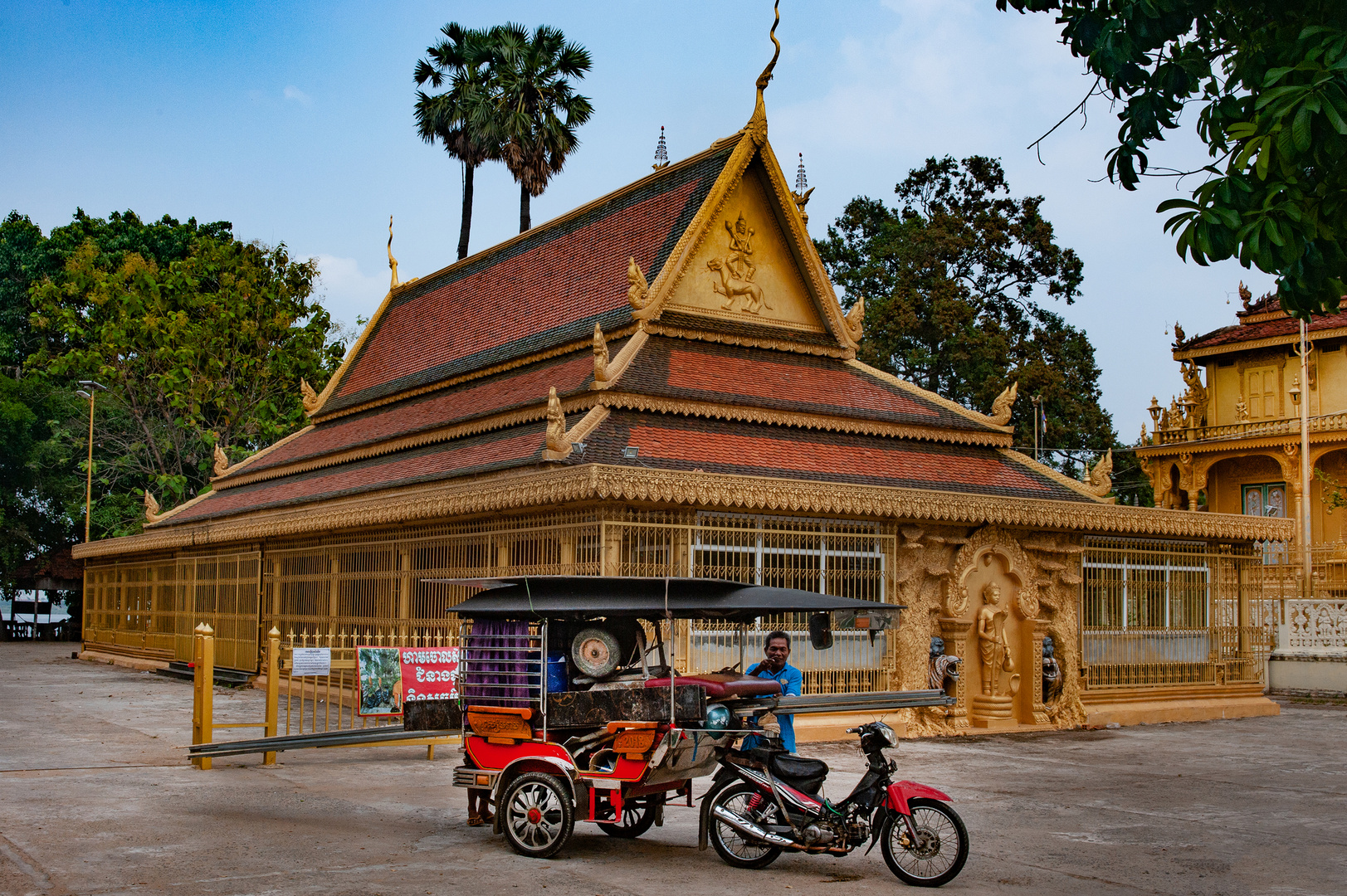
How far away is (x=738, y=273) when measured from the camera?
19906 millimetres

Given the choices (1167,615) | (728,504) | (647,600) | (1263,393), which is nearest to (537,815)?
(647,600)

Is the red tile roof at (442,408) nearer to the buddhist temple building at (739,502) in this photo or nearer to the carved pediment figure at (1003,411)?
the buddhist temple building at (739,502)

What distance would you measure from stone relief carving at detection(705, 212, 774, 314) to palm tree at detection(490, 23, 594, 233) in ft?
63.2

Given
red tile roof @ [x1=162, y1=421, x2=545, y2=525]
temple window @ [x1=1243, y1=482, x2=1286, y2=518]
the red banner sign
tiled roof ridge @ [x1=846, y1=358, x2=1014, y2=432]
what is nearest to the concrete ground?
the red banner sign

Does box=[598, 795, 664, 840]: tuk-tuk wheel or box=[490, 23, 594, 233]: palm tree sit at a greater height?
box=[490, 23, 594, 233]: palm tree

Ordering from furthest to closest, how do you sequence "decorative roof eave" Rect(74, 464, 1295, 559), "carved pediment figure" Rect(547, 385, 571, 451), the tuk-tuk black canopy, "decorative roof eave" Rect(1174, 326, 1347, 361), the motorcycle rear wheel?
"decorative roof eave" Rect(1174, 326, 1347, 361) → "carved pediment figure" Rect(547, 385, 571, 451) → "decorative roof eave" Rect(74, 464, 1295, 559) → the tuk-tuk black canopy → the motorcycle rear wheel

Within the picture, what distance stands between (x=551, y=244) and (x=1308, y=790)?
15.9 meters

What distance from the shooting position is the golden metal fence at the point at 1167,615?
18812mm

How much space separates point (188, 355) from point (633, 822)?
Answer: 3028 centimetres

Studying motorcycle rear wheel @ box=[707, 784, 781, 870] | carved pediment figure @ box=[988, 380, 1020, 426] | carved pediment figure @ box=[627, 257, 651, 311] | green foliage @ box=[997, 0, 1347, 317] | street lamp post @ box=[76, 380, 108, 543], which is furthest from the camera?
street lamp post @ box=[76, 380, 108, 543]

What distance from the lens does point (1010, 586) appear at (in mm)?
17750

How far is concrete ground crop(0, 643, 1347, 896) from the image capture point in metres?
7.88

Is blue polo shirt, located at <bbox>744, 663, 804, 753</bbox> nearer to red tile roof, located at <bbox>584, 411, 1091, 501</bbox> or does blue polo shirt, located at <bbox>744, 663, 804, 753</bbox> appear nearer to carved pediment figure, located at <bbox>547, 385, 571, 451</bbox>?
red tile roof, located at <bbox>584, 411, 1091, 501</bbox>

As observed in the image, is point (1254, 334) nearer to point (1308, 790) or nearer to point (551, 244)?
point (551, 244)
